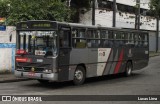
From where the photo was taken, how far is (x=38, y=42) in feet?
52.9

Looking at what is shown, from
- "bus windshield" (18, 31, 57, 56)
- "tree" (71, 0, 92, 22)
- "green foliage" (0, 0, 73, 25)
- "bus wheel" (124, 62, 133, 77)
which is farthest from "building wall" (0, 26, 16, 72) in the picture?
"tree" (71, 0, 92, 22)

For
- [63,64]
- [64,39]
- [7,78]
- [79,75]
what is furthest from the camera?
[7,78]

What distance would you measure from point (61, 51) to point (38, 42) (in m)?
1.07

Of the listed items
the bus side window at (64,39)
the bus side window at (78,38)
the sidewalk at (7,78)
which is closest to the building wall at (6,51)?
the sidewalk at (7,78)

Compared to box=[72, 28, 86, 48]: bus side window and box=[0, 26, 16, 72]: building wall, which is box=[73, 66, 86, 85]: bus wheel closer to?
box=[72, 28, 86, 48]: bus side window

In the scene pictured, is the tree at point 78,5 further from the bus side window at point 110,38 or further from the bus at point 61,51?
the bus at point 61,51

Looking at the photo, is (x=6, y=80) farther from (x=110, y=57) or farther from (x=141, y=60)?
(x=141, y=60)

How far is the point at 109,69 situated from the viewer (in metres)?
19.6

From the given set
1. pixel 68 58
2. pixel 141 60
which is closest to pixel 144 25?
pixel 141 60

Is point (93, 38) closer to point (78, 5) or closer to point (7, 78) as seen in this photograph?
point (7, 78)

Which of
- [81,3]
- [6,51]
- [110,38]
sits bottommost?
[6,51]

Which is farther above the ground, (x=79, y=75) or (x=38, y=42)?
(x=38, y=42)

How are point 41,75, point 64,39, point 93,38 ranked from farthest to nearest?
point 93,38 → point 64,39 → point 41,75

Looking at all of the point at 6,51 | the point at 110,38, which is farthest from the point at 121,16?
the point at 6,51
